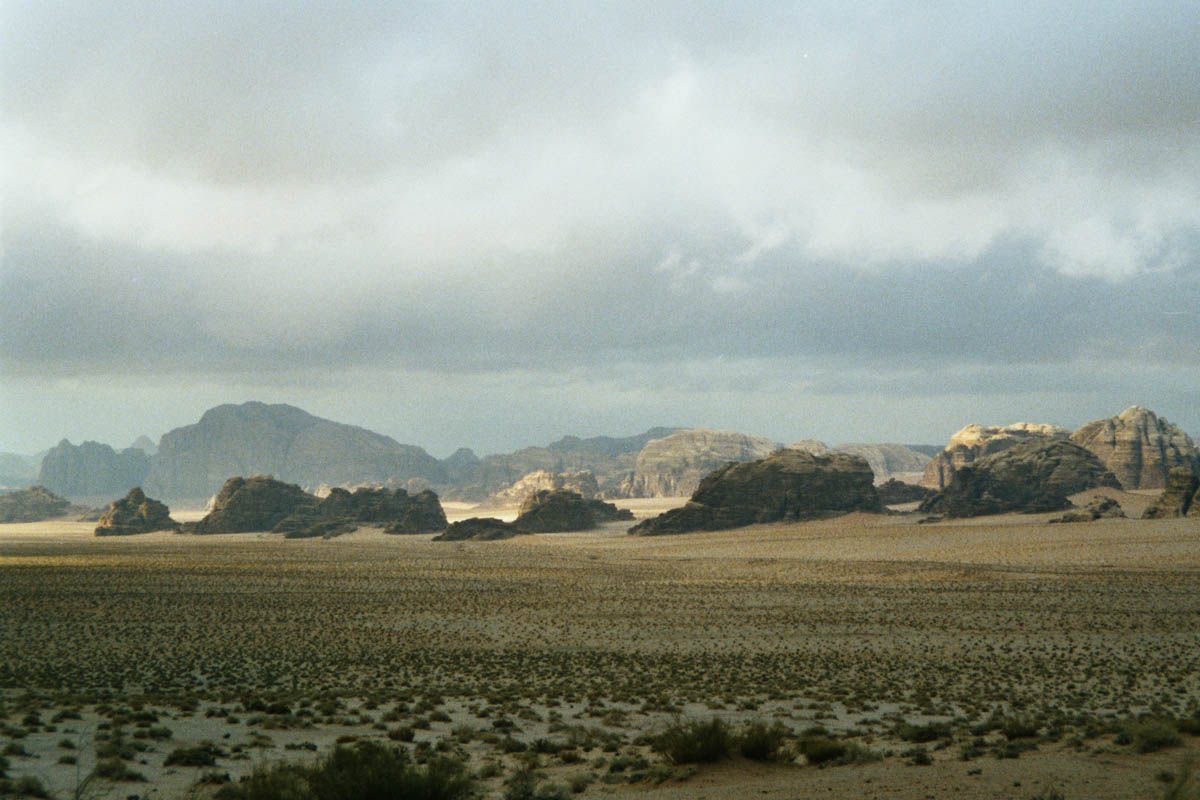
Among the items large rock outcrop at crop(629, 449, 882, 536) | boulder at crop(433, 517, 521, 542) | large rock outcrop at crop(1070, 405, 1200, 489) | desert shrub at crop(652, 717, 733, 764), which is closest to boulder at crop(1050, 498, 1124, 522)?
large rock outcrop at crop(629, 449, 882, 536)

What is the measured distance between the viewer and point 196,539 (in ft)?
414

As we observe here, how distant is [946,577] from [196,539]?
105m

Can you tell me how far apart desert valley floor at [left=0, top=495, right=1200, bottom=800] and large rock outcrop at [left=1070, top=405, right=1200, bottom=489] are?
70.3 meters

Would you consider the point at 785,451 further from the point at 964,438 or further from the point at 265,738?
the point at 265,738

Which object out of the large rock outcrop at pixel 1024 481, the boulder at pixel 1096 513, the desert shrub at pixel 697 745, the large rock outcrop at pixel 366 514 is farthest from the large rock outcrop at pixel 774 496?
the desert shrub at pixel 697 745

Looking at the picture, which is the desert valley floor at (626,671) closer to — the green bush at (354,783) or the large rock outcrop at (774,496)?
the green bush at (354,783)

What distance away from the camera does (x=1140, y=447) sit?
130 meters

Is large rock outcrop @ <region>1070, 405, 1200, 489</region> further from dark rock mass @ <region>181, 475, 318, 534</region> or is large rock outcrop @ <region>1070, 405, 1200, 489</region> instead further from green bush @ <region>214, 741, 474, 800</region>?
green bush @ <region>214, 741, 474, 800</region>

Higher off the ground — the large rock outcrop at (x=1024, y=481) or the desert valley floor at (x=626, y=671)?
the large rock outcrop at (x=1024, y=481)

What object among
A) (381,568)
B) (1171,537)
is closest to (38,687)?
(381,568)

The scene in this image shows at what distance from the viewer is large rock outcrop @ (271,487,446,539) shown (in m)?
132

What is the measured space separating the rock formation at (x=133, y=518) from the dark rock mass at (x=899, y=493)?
114 m

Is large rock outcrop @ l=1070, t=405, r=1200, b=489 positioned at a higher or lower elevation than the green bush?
higher

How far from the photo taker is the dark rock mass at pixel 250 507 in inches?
A: 5546
